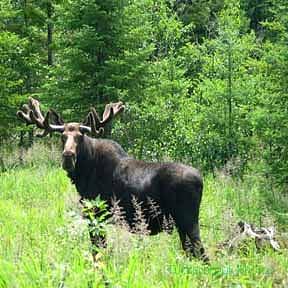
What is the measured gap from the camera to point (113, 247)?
20.1 feet

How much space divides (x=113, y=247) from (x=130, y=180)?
2.02 meters

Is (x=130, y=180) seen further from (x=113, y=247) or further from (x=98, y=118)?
(x=113, y=247)

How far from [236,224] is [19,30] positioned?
15.1 meters

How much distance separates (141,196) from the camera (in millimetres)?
7926

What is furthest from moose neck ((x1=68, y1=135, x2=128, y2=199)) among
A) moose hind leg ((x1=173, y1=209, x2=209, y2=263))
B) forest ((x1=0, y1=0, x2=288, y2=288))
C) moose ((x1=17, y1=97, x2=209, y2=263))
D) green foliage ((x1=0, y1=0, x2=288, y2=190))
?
green foliage ((x1=0, y1=0, x2=288, y2=190))

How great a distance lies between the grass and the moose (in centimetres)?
31

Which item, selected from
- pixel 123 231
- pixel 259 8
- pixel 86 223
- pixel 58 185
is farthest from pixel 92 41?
pixel 259 8

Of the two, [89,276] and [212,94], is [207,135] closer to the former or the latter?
[212,94]

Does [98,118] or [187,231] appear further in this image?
[98,118]

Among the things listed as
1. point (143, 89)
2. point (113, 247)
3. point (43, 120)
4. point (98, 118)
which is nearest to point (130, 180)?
point (98, 118)

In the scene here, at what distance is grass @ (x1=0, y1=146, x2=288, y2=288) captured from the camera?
4.77 m

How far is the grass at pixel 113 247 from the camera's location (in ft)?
15.7

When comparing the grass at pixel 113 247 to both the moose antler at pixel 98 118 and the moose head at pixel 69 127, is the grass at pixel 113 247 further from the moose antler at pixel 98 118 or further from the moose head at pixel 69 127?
the moose antler at pixel 98 118

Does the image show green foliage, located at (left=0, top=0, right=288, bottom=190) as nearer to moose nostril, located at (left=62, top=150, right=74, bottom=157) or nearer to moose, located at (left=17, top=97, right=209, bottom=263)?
moose, located at (left=17, top=97, right=209, bottom=263)
